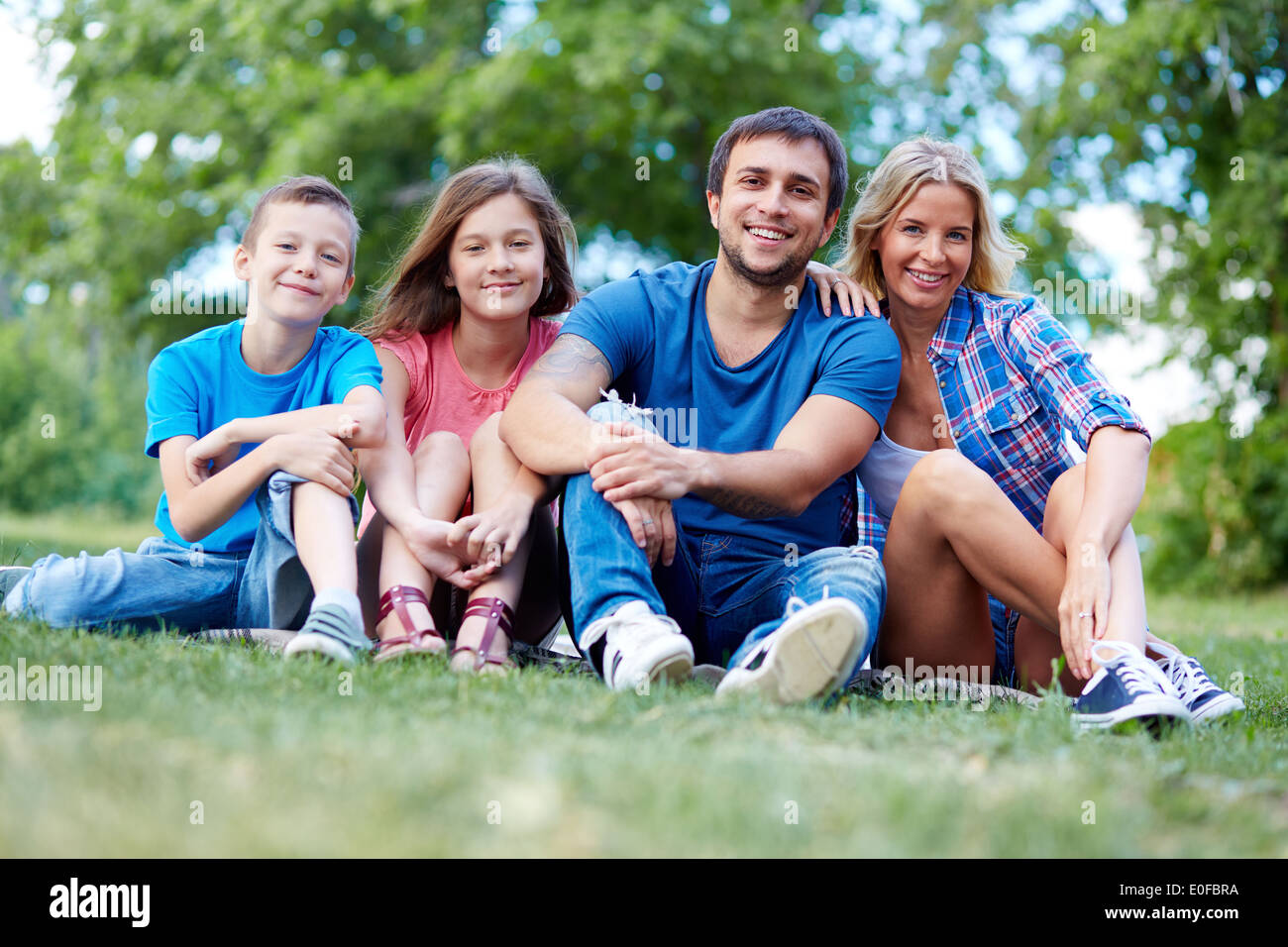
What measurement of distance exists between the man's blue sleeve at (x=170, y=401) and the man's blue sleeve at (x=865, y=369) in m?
1.77

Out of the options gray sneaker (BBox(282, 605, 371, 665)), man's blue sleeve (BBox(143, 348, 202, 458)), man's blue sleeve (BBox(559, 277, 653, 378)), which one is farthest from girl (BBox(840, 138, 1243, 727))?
man's blue sleeve (BBox(143, 348, 202, 458))

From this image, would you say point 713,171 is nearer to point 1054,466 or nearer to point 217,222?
point 1054,466

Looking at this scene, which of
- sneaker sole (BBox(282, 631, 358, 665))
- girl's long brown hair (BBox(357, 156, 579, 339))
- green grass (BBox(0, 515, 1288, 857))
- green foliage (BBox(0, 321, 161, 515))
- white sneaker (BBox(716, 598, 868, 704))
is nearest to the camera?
green grass (BBox(0, 515, 1288, 857))

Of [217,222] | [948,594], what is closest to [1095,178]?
[217,222]

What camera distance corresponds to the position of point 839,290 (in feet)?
11.2

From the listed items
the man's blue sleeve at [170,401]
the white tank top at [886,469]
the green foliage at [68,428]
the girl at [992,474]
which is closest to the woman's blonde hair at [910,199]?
the girl at [992,474]

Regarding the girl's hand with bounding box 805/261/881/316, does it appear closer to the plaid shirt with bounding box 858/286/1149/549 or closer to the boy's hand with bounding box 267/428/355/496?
the plaid shirt with bounding box 858/286/1149/549

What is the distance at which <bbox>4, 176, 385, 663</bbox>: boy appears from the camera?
117 inches

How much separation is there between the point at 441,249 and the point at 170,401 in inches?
37.5

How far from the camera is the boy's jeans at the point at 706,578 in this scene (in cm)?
278

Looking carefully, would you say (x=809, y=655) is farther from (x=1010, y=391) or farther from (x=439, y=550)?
(x=1010, y=391)

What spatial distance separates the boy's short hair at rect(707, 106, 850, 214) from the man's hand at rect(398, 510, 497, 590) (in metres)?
1.38

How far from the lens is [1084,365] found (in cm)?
318
